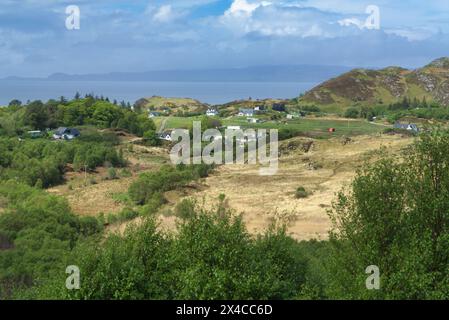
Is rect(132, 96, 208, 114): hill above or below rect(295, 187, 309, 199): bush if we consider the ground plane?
above

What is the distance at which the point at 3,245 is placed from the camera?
1173 inches

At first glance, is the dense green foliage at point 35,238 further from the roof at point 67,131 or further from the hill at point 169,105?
the hill at point 169,105

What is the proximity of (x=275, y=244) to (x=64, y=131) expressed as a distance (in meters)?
72.3

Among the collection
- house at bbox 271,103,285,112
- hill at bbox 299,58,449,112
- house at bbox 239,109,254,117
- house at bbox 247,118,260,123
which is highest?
hill at bbox 299,58,449,112

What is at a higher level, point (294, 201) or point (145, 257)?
point (145, 257)

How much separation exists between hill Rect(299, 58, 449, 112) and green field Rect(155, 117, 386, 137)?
3175 centimetres

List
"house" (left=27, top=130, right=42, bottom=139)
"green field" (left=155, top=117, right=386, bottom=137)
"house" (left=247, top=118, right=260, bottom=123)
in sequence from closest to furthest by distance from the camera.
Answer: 1. "house" (left=27, top=130, right=42, bottom=139)
2. "green field" (left=155, top=117, right=386, bottom=137)
3. "house" (left=247, top=118, right=260, bottom=123)

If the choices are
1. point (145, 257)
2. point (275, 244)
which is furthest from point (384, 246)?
point (145, 257)

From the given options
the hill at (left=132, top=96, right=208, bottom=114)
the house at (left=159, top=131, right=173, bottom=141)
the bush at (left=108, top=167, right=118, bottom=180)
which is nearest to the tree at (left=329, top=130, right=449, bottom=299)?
the bush at (left=108, top=167, right=118, bottom=180)

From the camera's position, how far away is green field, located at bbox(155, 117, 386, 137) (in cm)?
9550

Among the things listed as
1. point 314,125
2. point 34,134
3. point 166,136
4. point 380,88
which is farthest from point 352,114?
point 34,134

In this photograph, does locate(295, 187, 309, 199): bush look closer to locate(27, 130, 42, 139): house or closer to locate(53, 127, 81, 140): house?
locate(53, 127, 81, 140): house

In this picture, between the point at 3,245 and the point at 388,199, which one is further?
the point at 3,245
